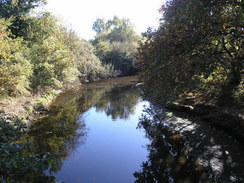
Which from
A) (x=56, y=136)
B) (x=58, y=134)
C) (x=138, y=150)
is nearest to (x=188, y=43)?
(x=138, y=150)

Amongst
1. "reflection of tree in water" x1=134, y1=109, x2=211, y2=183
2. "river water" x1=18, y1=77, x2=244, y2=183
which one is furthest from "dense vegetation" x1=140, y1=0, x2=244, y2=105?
"river water" x1=18, y1=77, x2=244, y2=183

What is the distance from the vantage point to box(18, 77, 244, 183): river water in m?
6.27

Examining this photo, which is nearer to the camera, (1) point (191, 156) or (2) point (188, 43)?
(2) point (188, 43)

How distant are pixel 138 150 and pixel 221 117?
4.20 metres

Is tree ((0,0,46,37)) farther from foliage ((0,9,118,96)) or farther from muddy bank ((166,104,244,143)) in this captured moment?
muddy bank ((166,104,244,143))

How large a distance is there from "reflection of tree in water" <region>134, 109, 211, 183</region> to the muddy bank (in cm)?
192

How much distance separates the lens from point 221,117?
29.1 ft

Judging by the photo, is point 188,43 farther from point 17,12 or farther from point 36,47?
point 17,12

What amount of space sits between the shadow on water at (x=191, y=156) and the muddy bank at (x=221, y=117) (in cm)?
33

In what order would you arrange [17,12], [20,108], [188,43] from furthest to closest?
1. [17,12]
2. [20,108]
3. [188,43]

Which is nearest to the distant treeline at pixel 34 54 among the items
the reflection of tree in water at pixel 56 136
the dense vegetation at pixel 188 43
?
the dense vegetation at pixel 188 43

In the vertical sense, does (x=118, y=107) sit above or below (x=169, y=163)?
above

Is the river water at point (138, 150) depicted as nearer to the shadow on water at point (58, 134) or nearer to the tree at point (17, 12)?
the shadow on water at point (58, 134)

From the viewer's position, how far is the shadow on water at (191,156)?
19.4 ft
